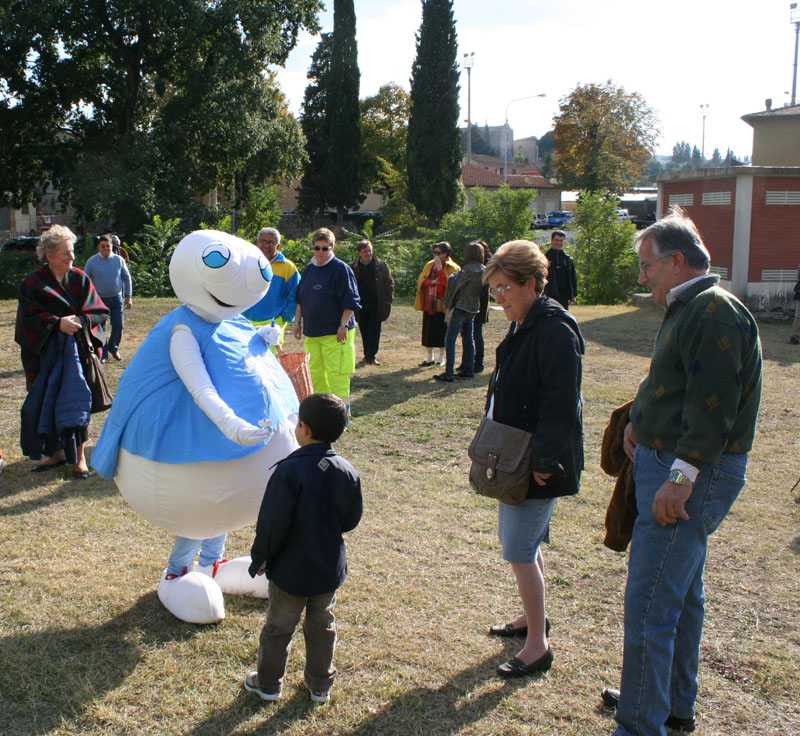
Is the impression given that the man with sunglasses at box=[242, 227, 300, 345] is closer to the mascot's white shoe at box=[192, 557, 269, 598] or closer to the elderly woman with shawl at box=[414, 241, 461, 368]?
the elderly woman with shawl at box=[414, 241, 461, 368]

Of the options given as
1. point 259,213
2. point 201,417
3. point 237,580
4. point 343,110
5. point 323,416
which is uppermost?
point 343,110

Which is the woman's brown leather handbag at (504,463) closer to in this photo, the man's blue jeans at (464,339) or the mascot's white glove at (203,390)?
→ the mascot's white glove at (203,390)

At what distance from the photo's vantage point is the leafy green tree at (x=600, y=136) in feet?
149

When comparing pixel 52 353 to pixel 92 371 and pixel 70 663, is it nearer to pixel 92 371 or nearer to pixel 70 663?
pixel 92 371

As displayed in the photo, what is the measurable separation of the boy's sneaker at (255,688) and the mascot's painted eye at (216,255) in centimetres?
182

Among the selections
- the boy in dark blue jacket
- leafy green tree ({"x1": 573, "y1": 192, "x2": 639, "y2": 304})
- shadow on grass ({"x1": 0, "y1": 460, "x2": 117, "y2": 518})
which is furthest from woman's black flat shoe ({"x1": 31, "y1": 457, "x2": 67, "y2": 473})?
leafy green tree ({"x1": 573, "y1": 192, "x2": 639, "y2": 304})

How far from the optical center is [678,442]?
2.52 m

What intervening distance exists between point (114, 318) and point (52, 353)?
4785 millimetres

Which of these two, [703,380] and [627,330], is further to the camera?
[627,330]

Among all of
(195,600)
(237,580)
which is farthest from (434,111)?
(195,600)

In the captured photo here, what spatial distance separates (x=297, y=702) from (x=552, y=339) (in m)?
1.80

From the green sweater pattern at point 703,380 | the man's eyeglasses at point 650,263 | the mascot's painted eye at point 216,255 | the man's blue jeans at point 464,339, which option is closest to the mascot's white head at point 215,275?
the mascot's painted eye at point 216,255

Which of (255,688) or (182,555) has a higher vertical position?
(182,555)

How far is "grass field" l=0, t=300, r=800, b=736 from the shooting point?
3.07 metres
